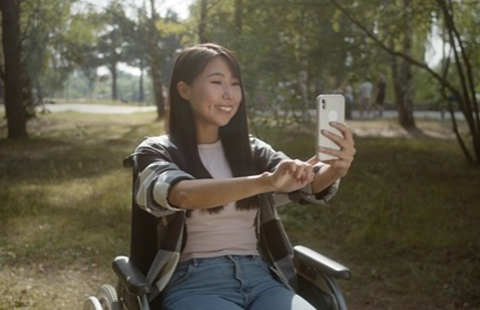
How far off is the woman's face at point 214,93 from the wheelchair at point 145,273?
1.05 feet

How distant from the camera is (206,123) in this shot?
118 inches

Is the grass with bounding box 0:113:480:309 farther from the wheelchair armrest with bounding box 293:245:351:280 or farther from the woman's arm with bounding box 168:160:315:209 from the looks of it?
the woman's arm with bounding box 168:160:315:209

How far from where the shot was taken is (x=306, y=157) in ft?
39.4

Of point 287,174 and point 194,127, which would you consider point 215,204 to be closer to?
point 287,174

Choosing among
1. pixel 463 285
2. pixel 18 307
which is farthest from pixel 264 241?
pixel 463 285

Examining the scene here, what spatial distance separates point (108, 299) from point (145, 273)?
189mm

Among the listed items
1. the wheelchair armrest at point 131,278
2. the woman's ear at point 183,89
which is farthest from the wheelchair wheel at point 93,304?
the woman's ear at point 183,89

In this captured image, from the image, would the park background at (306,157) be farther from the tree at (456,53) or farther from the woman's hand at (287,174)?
the woman's hand at (287,174)

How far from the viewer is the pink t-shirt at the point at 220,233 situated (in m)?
2.85

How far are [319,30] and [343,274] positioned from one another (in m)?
9.41

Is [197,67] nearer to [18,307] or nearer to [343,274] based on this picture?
[343,274]

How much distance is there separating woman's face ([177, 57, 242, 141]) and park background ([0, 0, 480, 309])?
2.57 meters

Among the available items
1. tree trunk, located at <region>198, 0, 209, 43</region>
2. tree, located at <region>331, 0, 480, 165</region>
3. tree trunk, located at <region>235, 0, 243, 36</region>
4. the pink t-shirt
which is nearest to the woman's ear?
the pink t-shirt

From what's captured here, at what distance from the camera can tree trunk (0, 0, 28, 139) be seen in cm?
1254
